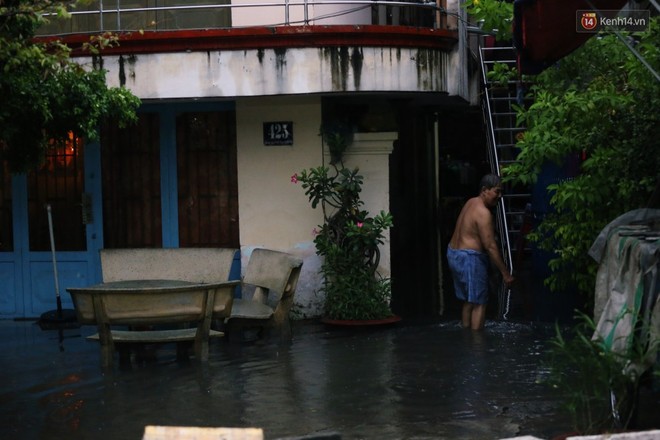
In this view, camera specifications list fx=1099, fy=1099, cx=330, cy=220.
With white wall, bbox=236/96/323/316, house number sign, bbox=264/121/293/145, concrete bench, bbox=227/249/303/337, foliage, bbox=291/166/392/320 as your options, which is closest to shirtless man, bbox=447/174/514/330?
foliage, bbox=291/166/392/320

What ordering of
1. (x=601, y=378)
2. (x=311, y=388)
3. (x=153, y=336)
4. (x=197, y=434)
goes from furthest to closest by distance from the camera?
1. (x=153, y=336)
2. (x=311, y=388)
3. (x=601, y=378)
4. (x=197, y=434)

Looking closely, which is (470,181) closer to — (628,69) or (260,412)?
(628,69)

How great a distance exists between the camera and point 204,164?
45.8 feet

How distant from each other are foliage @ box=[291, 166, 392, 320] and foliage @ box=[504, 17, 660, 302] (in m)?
2.14

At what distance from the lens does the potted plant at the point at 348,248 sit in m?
13.1

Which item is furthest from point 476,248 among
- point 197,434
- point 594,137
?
point 197,434

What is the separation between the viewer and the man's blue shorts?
1202 cm

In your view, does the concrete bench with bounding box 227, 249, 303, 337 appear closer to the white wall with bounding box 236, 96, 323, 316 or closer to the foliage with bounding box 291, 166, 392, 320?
the foliage with bounding box 291, 166, 392, 320

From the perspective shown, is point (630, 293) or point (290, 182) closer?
point (630, 293)

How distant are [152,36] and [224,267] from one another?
9.22 ft

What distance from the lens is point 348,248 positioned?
43.4ft

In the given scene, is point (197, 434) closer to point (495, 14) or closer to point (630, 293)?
point (630, 293)

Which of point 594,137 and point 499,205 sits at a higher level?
point 594,137

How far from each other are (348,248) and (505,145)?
4.32 meters
